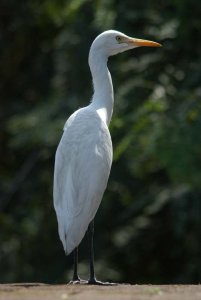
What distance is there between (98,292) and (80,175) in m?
1.10

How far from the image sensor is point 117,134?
9.90m

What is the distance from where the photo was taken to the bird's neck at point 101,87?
331 inches

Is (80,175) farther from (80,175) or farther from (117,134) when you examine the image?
(117,134)

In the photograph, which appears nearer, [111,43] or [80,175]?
[80,175]

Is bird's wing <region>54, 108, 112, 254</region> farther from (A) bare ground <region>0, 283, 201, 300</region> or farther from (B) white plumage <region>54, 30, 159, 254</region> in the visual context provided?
(A) bare ground <region>0, 283, 201, 300</region>

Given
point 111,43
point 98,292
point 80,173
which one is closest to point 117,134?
point 111,43

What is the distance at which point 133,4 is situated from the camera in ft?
33.8

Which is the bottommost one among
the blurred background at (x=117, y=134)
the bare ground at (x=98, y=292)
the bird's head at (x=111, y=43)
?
the blurred background at (x=117, y=134)

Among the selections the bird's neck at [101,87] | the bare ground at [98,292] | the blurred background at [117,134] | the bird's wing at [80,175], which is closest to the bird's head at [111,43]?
the bird's neck at [101,87]

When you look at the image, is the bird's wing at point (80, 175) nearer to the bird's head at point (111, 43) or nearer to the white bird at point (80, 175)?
the white bird at point (80, 175)

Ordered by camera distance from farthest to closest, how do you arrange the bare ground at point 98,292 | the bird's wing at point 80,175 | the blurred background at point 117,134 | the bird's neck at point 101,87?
the blurred background at point 117,134, the bird's neck at point 101,87, the bird's wing at point 80,175, the bare ground at point 98,292

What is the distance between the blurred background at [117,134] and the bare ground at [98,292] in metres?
2.10

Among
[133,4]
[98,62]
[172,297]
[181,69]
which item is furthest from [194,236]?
[172,297]

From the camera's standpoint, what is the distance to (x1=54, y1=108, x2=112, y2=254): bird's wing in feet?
24.7
